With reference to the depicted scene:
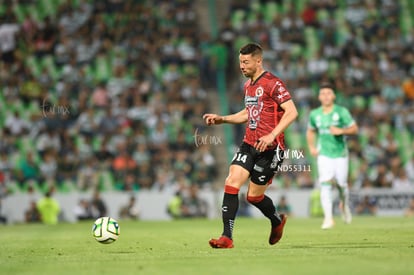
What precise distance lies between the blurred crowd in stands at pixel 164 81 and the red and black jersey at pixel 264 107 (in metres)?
11.5

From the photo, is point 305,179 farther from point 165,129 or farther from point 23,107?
point 23,107

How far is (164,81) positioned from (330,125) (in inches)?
473

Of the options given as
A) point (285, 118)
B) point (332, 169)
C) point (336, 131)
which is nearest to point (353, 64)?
point (332, 169)

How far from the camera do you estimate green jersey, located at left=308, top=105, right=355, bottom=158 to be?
17.5 meters

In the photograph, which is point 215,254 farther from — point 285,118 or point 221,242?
point 285,118

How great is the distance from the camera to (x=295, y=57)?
1186 inches

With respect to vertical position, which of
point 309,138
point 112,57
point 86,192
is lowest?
point 86,192

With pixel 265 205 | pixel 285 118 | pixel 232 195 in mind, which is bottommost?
pixel 265 205

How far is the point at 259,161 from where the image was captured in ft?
37.4

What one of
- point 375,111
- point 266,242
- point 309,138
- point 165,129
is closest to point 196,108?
point 165,129

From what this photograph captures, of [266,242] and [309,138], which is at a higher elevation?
[309,138]

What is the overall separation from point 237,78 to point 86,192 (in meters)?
7.18

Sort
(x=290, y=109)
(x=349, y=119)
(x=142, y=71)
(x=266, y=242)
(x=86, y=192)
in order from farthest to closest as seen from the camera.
A: 1. (x=142, y=71)
2. (x=86, y=192)
3. (x=349, y=119)
4. (x=266, y=242)
5. (x=290, y=109)

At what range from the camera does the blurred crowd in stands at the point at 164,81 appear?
84.6 ft
